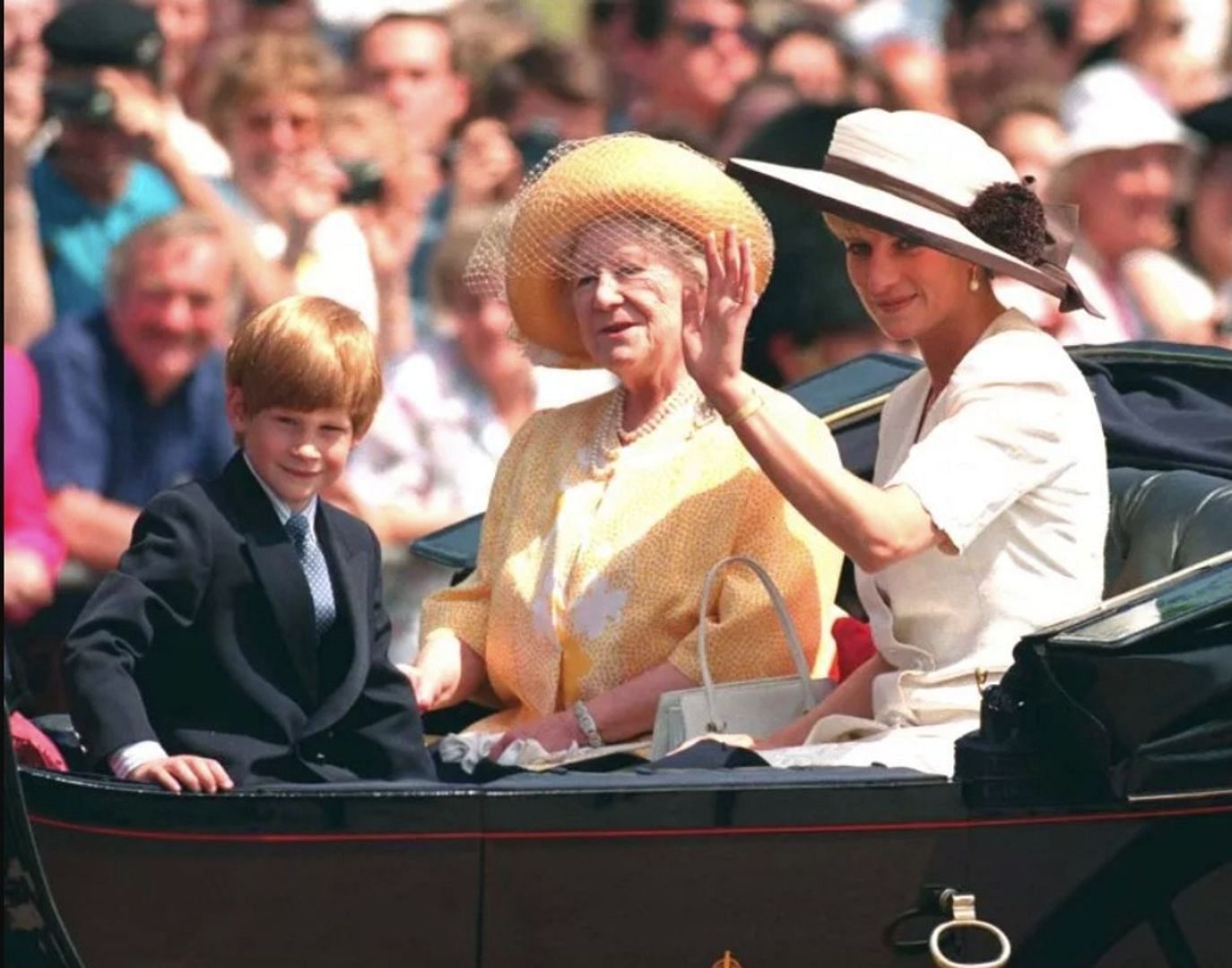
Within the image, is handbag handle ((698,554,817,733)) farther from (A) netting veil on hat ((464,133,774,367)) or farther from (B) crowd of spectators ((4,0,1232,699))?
(B) crowd of spectators ((4,0,1232,699))

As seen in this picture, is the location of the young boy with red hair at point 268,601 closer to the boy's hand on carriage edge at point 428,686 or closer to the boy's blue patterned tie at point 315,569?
the boy's blue patterned tie at point 315,569

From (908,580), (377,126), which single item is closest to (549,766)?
(908,580)

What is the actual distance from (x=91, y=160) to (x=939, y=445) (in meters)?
2.95

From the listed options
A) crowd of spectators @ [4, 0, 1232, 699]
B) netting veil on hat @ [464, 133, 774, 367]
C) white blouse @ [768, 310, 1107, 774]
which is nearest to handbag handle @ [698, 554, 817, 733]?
white blouse @ [768, 310, 1107, 774]

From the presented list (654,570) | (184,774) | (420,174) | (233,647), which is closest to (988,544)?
(654,570)

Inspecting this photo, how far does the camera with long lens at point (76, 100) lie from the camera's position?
7.08 m

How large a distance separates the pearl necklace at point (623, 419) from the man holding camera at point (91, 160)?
1966mm

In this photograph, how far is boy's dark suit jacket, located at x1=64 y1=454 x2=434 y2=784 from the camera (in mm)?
4297

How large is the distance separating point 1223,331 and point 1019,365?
3661 millimetres

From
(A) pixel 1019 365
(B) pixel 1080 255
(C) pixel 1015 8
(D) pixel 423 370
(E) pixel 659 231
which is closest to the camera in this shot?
(A) pixel 1019 365

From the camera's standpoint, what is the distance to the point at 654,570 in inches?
199

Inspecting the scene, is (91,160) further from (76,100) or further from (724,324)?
(724,324)

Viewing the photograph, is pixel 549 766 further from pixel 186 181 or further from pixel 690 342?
pixel 186 181

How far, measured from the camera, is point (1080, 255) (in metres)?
8.13
